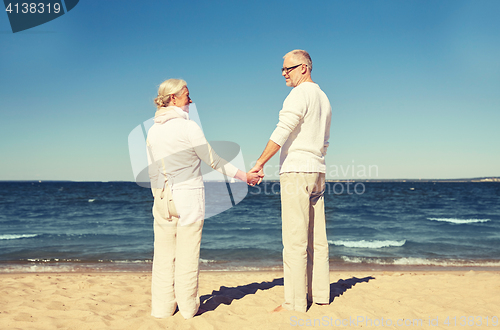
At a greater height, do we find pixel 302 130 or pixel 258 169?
pixel 302 130

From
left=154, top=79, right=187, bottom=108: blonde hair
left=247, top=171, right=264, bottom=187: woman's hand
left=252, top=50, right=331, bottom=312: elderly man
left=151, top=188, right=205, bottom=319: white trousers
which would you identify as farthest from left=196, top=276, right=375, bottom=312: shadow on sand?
left=154, top=79, right=187, bottom=108: blonde hair

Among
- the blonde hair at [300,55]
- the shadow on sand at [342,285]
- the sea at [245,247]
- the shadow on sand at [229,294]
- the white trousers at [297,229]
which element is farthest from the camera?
the sea at [245,247]

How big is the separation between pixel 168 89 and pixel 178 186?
813 millimetres

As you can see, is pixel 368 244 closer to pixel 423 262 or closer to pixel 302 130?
pixel 423 262

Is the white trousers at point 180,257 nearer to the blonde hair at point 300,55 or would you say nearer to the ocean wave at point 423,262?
the blonde hair at point 300,55

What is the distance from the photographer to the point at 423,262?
708cm

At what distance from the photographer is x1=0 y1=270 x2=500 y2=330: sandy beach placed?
8.86 ft

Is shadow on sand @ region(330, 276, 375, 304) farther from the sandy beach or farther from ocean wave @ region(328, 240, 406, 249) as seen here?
ocean wave @ region(328, 240, 406, 249)

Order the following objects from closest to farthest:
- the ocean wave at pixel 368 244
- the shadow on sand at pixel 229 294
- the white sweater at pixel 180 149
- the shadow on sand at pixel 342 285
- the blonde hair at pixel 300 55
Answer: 1. the white sweater at pixel 180 149
2. the blonde hair at pixel 300 55
3. the shadow on sand at pixel 229 294
4. the shadow on sand at pixel 342 285
5. the ocean wave at pixel 368 244

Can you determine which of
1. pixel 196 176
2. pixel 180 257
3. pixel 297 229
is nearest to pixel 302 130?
pixel 297 229

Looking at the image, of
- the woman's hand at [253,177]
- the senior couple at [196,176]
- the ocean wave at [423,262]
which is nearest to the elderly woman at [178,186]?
the senior couple at [196,176]

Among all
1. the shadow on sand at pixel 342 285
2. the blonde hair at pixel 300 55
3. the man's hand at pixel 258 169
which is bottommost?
the shadow on sand at pixel 342 285

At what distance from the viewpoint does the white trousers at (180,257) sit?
2.59 meters

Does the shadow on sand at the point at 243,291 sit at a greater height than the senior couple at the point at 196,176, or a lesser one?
lesser
